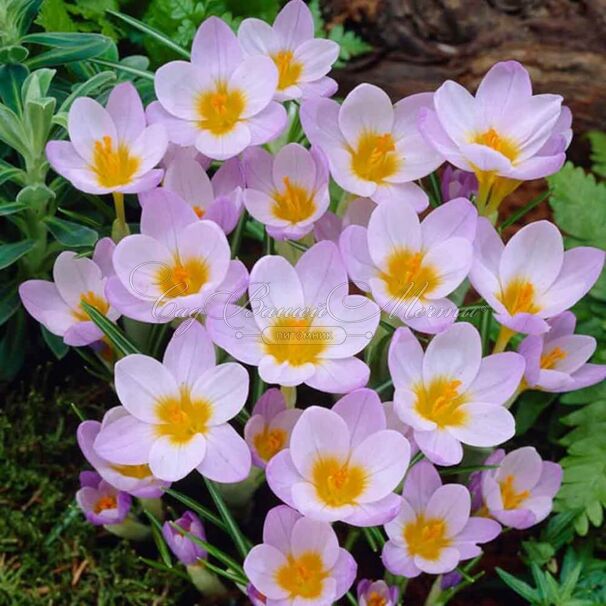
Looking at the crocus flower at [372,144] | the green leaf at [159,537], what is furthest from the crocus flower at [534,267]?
the green leaf at [159,537]

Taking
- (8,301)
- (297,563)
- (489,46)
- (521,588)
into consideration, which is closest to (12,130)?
(8,301)

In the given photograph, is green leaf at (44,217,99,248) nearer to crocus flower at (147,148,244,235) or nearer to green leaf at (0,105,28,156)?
green leaf at (0,105,28,156)

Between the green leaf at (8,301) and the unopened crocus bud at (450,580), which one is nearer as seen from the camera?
the unopened crocus bud at (450,580)

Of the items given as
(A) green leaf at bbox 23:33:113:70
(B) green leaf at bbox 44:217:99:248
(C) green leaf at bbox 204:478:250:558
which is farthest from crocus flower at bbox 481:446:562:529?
(A) green leaf at bbox 23:33:113:70

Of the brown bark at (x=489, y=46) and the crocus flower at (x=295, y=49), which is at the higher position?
the crocus flower at (x=295, y=49)

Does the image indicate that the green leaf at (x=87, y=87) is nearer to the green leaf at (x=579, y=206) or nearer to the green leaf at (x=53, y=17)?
the green leaf at (x=53, y=17)

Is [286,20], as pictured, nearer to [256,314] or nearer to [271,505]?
[256,314]
